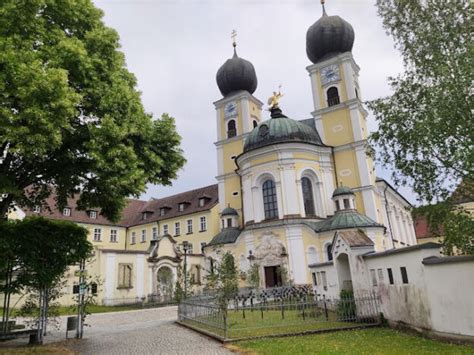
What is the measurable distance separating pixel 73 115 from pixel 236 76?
36.4 m

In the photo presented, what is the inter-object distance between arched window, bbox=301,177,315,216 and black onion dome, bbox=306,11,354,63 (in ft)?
46.0

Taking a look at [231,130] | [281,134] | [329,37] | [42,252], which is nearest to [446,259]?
[42,252]

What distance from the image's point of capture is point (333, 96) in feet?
124

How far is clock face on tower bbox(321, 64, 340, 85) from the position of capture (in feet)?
124

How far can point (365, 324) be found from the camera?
45.3ft

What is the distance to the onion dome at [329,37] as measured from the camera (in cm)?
3816

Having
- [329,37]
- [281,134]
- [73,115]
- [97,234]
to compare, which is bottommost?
[73,115]

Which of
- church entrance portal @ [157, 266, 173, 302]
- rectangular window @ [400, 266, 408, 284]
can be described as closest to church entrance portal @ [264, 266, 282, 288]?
church entrance portal @ [157, 266, 173, 302]

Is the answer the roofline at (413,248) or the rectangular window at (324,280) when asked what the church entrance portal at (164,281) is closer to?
the rectangular window at (324,280)

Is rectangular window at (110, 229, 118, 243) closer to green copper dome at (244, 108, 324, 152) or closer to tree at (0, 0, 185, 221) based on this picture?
green copper dome at (244, 108, 324, 152)

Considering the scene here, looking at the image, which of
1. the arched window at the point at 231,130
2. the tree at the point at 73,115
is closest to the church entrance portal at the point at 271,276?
the arched window at the point at 231,130

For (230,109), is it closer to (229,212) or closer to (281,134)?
(281,134)

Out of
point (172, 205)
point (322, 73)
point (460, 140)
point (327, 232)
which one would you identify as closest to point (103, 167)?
point (460, 140)

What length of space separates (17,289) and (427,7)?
15.3 metres
